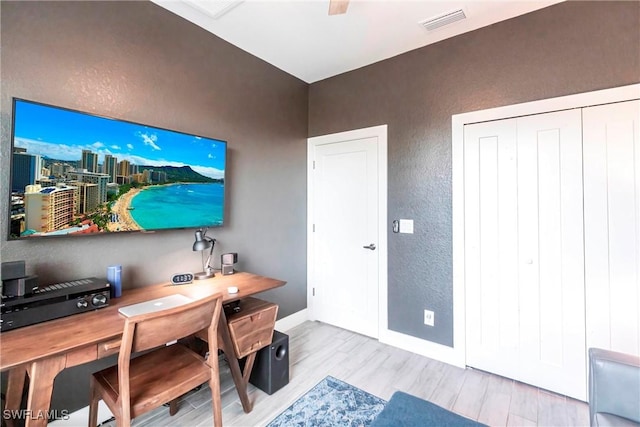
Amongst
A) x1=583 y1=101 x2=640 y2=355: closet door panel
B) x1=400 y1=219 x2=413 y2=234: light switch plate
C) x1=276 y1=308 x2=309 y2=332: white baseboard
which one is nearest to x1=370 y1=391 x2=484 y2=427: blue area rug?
x1=583 y1=101 x2=640 y2=355: closet door panel

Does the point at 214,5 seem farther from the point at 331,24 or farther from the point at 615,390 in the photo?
the point at 615,390

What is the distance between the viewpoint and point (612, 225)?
188cm

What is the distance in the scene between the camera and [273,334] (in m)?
2.13

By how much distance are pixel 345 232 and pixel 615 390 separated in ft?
7.22

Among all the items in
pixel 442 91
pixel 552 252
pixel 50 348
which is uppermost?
pixel 442 91

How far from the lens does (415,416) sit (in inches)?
49.0

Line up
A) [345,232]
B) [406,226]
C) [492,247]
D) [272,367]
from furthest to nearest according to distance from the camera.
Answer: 1. [345,232]
2. [406,226]
3. [492,247]
4. [272,367]

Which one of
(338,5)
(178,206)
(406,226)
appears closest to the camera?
(338,5)

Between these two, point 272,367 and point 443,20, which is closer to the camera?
point 272,367

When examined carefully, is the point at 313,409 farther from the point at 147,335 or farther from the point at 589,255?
the point at 589,255

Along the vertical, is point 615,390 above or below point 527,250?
below

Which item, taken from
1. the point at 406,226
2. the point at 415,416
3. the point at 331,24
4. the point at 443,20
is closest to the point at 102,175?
the point at 331,24

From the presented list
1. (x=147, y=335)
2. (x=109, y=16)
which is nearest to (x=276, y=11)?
(x=109, y=16)

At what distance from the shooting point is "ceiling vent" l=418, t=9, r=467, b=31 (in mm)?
2163
